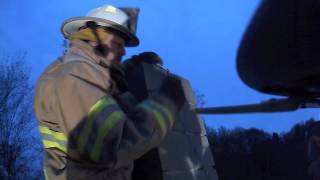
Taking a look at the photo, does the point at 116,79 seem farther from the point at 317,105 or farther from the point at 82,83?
the point at 317,105

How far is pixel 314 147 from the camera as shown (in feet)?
8.34

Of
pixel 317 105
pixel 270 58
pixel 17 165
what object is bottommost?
pixel 17 165

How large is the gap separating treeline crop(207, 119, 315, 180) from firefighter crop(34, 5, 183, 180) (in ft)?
2.20

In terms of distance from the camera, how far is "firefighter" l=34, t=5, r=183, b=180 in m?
2.64

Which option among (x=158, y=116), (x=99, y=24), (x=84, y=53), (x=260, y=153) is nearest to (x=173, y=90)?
(x=158, y=116)

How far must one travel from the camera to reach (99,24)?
3129 millimetres

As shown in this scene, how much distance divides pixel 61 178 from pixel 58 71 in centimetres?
51

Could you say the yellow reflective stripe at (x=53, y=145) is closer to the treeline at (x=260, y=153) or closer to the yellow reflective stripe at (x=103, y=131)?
the yellow reflective stripe at (x=103, y=131)

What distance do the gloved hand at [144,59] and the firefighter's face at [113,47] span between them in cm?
8

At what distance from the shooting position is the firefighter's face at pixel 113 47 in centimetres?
314

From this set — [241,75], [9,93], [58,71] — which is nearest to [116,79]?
[58,71]

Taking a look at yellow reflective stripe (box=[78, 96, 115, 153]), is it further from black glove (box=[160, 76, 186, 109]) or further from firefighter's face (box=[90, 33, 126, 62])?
firefighter's face (box=[90, 33, 126, 62])

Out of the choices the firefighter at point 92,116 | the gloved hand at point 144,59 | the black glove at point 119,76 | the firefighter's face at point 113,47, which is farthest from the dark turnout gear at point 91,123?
the gloved hand at point 144,59

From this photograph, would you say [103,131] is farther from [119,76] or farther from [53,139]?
[119,76]
